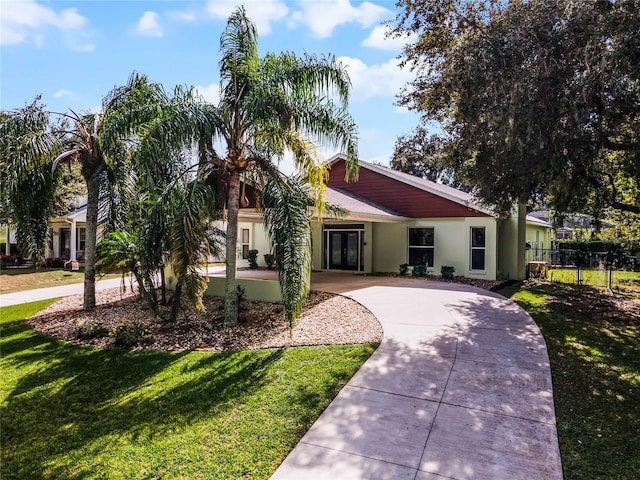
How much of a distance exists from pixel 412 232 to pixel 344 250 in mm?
3297

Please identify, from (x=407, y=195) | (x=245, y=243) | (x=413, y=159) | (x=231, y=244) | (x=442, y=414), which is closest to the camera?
(x=442, y=414)

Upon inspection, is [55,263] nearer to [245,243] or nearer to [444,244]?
[245,243]

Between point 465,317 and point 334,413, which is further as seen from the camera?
point 465,317

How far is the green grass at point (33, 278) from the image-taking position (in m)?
15.4

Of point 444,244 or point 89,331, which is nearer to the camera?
point 89,331

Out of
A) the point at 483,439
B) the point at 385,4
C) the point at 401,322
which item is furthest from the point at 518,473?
the point at 385,4

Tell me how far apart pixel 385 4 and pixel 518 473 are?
1023 cm

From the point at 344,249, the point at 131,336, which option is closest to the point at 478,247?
the point at 344,249

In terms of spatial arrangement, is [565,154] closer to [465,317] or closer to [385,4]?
[465,317]

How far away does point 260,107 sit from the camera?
280 inches

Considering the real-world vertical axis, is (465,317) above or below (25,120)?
below

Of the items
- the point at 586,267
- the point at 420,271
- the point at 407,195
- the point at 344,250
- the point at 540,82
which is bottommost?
the point at 586,267

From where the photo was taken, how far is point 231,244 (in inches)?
320

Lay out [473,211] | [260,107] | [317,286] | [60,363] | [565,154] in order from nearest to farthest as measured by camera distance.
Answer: [60,363]
[260,107]
[565,154]
[317,286]
[473,211]
